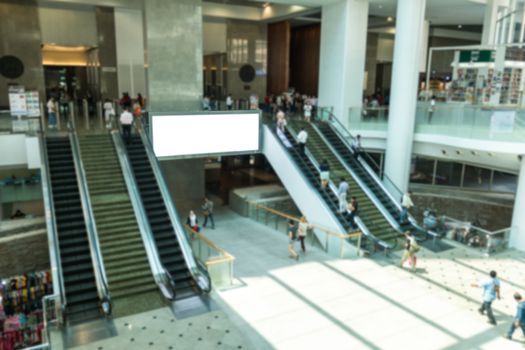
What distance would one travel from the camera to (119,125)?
1565cm

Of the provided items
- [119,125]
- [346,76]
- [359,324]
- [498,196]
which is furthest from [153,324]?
[498,196]

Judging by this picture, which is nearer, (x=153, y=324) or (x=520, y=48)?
(x=153, y=324)

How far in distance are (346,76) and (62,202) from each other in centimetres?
1354

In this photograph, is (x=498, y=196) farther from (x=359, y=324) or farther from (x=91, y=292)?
(x=91, y=292)

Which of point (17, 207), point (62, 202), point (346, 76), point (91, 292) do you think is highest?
point (346, 76)

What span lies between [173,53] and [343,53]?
7.74 metres

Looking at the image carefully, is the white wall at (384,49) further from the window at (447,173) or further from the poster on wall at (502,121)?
the poster on wall at (502,121)

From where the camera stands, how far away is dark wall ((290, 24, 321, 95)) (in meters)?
29.5

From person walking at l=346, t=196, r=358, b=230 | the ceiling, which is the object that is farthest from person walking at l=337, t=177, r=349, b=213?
the ceiling

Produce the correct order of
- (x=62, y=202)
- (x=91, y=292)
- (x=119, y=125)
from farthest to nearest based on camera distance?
(x=119, y=125) < (x=62, y=202) < (x=91, y=292)

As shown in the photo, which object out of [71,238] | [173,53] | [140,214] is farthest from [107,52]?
[71,238]

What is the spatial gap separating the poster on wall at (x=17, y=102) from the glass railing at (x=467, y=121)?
13.6 meters

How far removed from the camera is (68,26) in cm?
2273

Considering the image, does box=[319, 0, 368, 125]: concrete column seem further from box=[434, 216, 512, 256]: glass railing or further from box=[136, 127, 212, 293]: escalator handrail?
box=[136, 127, 212, 293]: escalator handrail
